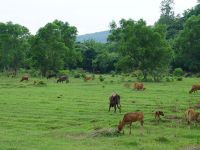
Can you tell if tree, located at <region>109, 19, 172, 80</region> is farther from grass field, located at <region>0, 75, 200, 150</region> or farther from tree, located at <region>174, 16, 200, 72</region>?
grass field, located at <region>0, 75, 200, 150</region>

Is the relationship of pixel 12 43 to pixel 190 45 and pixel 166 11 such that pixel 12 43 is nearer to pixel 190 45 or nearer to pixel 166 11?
pixel 190 45

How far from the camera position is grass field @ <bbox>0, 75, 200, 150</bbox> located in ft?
56.1

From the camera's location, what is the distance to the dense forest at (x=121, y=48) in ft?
188

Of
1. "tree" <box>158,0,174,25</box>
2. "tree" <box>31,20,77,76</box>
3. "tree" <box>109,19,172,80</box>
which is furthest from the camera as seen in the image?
"tree" <box>158,0,174,25</box>

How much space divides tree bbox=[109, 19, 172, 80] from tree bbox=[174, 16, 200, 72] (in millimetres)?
12217

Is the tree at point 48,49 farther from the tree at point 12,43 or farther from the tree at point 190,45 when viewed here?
the tree at point 190,45

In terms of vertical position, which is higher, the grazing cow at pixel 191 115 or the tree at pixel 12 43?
the tree at pixel 12 43

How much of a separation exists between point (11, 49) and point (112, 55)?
80.9 ft

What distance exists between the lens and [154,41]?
5694 cm

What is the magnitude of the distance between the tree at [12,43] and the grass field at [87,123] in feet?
120

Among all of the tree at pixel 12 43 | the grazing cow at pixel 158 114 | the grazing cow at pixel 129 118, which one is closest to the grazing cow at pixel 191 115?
the grazing cow at pixel 158 114

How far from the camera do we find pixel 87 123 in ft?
74.1

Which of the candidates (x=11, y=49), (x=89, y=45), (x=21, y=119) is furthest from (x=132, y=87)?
(x=89, y=45)

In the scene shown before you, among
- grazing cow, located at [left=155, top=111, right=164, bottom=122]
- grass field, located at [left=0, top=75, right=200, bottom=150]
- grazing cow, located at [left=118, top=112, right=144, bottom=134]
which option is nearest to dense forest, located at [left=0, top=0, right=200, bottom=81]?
grass field, located at [left=0, top=75, right=200, bottom=150]
